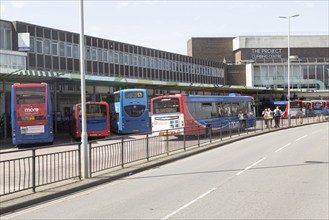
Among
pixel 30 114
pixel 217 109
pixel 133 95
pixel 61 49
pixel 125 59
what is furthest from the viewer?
pixel 125 59

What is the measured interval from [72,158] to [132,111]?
24326 mm

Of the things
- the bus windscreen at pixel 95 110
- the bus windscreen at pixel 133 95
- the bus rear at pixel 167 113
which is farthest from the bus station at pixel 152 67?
the bus rear at pixel 167 113

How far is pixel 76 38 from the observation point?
54.6m

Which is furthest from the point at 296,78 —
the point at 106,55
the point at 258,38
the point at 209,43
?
the point at 106,55

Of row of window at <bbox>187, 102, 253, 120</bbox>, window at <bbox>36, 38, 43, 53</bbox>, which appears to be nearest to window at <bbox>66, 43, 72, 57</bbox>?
window at <bbox>36, 38, 43, 53</bbox>

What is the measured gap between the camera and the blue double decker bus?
117 ft

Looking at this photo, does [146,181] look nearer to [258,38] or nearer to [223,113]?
[223,113]

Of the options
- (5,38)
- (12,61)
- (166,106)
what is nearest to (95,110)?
(166,106)

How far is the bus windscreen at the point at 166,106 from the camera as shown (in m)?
28.9

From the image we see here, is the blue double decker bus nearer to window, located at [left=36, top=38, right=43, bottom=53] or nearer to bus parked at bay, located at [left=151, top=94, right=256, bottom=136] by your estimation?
bus parked at bay, located at [left=151, top=94, right=256, bottom=136]

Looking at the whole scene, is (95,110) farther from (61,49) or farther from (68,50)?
(68,50)

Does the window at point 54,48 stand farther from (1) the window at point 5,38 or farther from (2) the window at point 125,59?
(2) the window at point 125,59

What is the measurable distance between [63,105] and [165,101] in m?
22.5

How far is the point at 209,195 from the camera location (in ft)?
31.6
